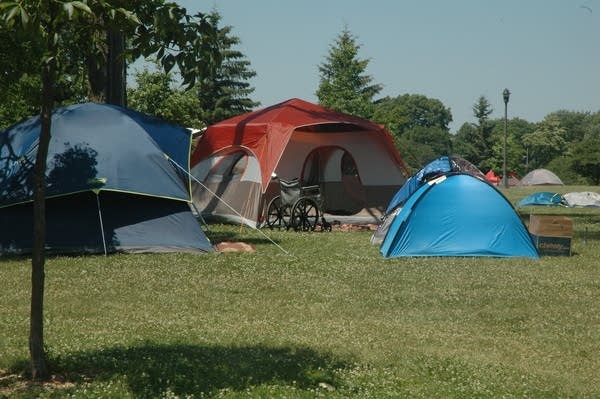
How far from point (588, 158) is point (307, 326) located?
5116 centimetres

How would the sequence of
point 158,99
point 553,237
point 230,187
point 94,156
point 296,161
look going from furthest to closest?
1. point 158,99
2. point 296,161
3. point 230,187
4. point 553,237
5. point 94,156

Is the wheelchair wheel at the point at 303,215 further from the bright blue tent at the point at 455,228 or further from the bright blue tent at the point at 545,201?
the bright blue tent at the point at 545,201

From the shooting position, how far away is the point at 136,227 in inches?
522

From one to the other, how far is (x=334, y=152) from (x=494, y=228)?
853 centimetres

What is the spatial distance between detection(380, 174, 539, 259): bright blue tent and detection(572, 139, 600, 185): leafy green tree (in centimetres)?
4463

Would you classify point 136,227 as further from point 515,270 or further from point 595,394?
point 595,394

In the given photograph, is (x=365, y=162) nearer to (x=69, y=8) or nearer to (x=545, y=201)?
(x=545, y=201)

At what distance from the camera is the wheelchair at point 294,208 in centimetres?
1805

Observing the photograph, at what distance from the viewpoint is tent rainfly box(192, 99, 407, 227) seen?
19.1 metres

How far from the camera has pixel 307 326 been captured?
27.1ft

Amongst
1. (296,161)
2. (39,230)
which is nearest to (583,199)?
(296,161)

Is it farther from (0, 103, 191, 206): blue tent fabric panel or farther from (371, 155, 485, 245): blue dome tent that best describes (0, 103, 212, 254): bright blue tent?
(371, 155, 485, 245): blue dome tent

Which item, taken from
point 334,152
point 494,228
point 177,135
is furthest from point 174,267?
point 334,152

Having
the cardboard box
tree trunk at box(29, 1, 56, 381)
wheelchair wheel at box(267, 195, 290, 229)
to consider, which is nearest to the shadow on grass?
tree trunk at box(29, 1, 56, 381)
